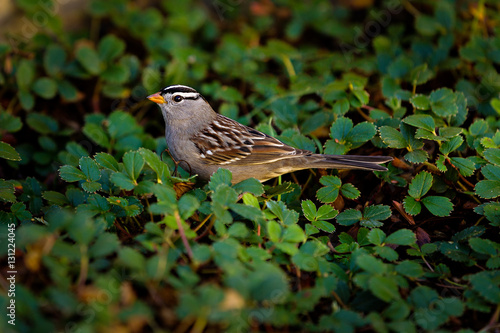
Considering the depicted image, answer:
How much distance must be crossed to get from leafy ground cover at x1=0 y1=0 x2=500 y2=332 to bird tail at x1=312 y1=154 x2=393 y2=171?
3.6 inches

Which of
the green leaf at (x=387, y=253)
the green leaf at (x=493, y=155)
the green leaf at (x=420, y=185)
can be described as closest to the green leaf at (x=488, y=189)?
the green leaf at (x=493, y=155)

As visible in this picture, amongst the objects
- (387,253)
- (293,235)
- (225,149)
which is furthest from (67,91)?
(387,253)

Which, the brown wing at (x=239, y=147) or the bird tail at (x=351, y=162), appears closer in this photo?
the bird tail at (x=351, y=162)

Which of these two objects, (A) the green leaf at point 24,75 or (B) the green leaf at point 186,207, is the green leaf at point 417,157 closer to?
(B) the green leaf at point 186,207

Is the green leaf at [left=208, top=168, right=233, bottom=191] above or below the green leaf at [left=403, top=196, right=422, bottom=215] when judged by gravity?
above

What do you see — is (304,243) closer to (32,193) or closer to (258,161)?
(258,161)

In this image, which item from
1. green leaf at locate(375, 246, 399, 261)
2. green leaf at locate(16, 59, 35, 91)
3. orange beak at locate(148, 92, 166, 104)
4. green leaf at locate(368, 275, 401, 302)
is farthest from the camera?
green leaf at locate(16, 59, 35, 91)

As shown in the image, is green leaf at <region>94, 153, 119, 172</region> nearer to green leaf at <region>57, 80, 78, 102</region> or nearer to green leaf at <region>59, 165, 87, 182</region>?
green leaf at <region>59, 165, 87, 182</region>

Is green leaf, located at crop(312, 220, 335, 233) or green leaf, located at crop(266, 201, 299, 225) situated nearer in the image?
green leaf, located at crop(266, 201, 299, 225)

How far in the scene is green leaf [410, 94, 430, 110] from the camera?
319 centimetres

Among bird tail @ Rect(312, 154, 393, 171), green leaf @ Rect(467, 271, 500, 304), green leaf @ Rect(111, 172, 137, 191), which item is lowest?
green leaf @ Rect(467, 271, 500, 304)

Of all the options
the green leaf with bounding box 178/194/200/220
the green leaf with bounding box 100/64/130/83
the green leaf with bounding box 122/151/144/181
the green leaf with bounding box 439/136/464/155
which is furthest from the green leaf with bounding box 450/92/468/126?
the green leaf with bounding box 100/64/130/83

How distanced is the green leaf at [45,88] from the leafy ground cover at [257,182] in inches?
0.8

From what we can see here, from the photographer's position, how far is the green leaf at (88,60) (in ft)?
13.5
